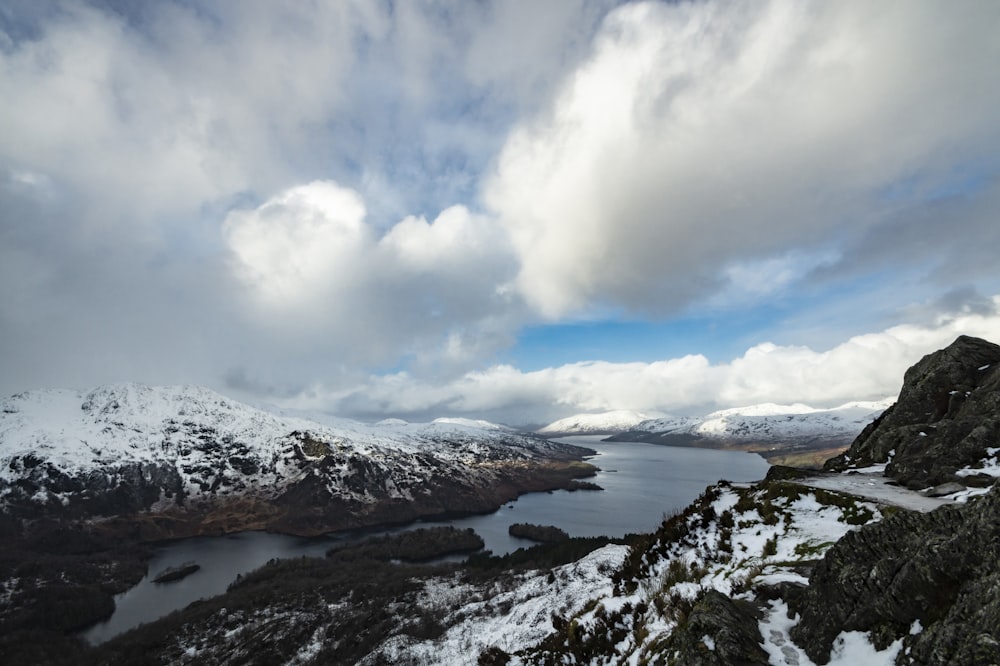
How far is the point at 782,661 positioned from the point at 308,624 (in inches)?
3891

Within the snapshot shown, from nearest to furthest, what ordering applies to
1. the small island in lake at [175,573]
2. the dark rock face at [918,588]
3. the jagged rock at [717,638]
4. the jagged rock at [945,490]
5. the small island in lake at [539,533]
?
the dark rock face at [918,588] → the jagged rock at [717,638] → the jagged rock at [945,490] → the small island in lake at [175,573] → the small island in lake at [539,533]

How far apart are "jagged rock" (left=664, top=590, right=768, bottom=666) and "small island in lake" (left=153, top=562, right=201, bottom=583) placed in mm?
205364

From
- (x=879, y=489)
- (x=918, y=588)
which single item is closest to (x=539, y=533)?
(x=879, y=489)

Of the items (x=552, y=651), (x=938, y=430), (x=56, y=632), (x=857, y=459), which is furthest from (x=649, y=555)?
(x=56, y=632)

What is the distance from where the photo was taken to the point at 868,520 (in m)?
15.1

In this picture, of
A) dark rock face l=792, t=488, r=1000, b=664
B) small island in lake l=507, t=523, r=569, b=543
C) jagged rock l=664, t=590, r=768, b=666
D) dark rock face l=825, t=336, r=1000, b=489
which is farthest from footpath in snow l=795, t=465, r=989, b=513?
small island in lake l=507, t=523, r=569, b=543

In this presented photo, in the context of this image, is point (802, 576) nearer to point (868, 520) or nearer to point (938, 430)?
point (868, 520)

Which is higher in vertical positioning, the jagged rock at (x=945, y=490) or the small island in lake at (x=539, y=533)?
the jagged rock at (x=945, y=490)

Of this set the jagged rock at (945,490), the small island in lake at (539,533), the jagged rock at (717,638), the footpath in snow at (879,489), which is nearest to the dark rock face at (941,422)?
the jagged rock at (945,490)

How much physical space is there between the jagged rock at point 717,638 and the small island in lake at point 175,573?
674ft

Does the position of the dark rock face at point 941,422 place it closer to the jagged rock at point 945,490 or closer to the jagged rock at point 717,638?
the jagged rock at point 945,490

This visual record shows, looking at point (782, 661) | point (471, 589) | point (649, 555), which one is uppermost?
point (782, 661)

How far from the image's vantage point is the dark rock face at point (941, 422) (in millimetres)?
21438

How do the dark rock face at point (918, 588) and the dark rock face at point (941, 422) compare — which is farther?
the dark rock face at point (941, 422)
